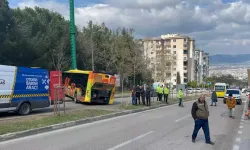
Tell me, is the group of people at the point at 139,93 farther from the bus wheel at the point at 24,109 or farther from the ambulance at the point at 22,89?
the bus wheel at the point at 24,109

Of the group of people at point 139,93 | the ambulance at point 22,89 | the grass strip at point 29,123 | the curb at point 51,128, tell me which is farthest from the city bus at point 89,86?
the grass strip at point 29,123

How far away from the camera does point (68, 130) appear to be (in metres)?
12.7

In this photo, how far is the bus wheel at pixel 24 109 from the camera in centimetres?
1655

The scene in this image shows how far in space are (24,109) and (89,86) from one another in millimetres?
8515

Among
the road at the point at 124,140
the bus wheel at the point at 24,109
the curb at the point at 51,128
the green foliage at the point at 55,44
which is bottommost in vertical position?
the road at the point at 124,140

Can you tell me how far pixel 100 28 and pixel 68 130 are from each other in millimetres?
55967

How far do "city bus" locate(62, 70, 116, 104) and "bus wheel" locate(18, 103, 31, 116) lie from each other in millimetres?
8118

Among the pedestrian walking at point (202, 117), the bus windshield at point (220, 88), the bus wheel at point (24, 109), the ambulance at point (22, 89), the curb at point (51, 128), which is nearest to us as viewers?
the pedestrian walking at point (202, 117)

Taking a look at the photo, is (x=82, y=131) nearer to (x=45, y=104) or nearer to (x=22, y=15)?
(x=45, y=104)

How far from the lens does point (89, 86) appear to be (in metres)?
24.9

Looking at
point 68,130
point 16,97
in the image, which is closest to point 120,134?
point 68,130

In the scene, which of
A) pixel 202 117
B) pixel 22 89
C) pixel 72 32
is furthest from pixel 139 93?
pixel 202 117

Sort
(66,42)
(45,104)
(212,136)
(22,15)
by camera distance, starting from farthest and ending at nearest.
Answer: (66,42) → (22,15) → (45,104) → (212,136)

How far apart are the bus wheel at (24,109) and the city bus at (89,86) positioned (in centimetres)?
812
